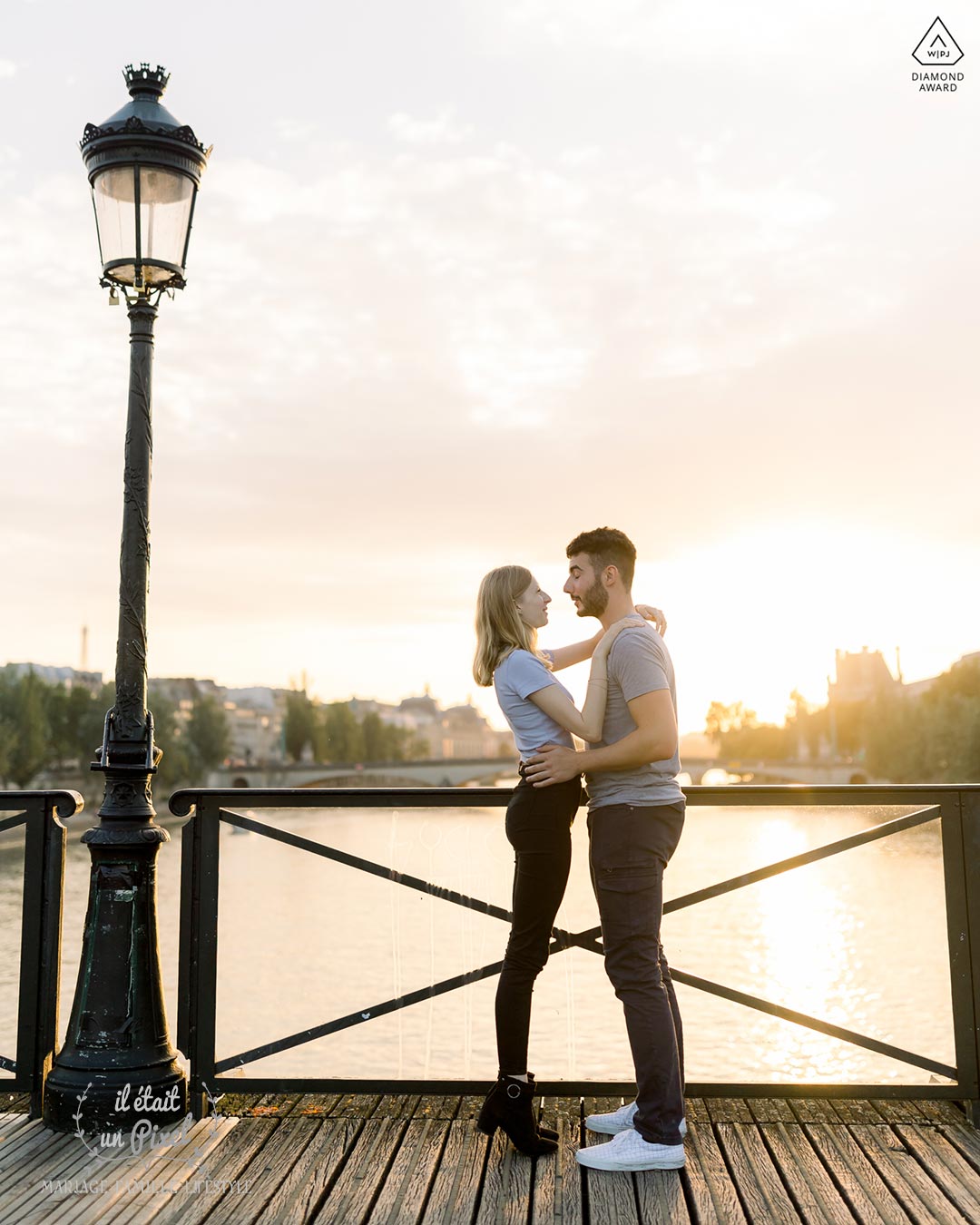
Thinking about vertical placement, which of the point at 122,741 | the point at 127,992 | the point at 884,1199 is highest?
the point at 122,741

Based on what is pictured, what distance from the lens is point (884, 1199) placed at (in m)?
3.17

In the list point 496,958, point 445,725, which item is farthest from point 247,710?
point 496,958

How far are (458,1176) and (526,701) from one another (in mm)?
1439

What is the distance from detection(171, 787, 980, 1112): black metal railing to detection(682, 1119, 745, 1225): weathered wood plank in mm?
282

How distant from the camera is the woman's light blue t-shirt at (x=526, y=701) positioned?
11.4 feet

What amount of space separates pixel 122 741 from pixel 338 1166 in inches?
63.3

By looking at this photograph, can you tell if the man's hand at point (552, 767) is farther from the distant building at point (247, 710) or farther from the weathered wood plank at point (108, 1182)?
the distant building at point (247, 710)

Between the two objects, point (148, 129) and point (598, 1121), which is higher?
point (148, 129)

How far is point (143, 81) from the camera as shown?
4363 mm

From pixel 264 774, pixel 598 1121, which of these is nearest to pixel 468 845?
pixel 598 1121

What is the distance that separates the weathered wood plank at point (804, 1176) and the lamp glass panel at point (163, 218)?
375cm

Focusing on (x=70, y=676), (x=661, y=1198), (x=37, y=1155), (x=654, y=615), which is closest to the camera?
(x=661, y=1198)

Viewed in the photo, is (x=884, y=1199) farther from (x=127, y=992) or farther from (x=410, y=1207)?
(x=127, y=992)

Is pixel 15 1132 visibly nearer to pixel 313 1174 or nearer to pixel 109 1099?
pixel 109 1099
